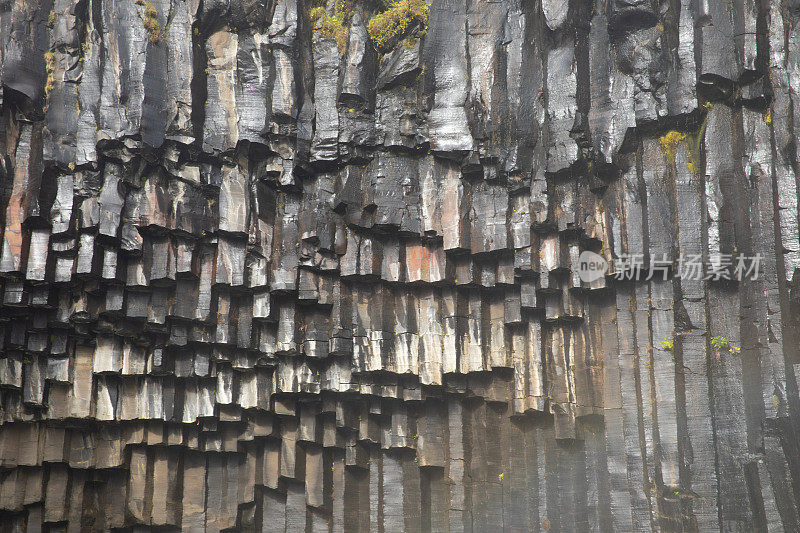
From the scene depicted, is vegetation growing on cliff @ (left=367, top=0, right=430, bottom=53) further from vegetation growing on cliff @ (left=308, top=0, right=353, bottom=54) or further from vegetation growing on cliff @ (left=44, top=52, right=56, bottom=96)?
vegetation growing on cliff @ (left=44, top=52, right=56, bottom=96)

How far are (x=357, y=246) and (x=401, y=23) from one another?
2366 millimetres

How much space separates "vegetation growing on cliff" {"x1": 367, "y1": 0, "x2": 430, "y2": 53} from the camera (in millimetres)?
6922

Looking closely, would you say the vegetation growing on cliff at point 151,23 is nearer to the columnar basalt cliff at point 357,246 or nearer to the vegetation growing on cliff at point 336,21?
the columnar basalt cliff at point 357,246

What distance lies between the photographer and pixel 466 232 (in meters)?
6.45

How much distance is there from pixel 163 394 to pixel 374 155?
10.7 feet

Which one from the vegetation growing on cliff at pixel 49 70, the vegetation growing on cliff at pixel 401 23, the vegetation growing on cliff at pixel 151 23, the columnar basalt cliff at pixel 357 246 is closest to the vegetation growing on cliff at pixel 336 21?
the columnar basalt cliff at pixel 357 246

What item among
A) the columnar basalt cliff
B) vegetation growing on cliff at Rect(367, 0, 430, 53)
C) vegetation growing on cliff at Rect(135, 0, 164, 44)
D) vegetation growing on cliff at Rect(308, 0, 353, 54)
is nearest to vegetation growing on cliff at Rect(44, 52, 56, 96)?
the columnar basalt cliff

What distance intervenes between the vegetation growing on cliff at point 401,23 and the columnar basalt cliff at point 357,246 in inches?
1.0

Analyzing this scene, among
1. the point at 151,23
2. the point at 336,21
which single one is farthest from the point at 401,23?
the point at 151,23

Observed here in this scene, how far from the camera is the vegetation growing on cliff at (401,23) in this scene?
22.7 ft

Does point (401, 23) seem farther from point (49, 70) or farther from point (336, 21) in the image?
point (49, 70)

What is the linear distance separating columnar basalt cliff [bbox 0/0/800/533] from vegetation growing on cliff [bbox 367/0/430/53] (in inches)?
1.0

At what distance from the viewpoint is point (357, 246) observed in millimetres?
6707

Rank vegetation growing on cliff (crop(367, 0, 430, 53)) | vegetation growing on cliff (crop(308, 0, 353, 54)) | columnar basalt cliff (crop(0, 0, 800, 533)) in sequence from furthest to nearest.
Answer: vegetation growing on cliff (crop(308, 0, 353, 54))
vegetation growing on cliff (crop(367, 0, 430, 53))
columnar basalt cliff (crop(0, 0, 800, 533))
